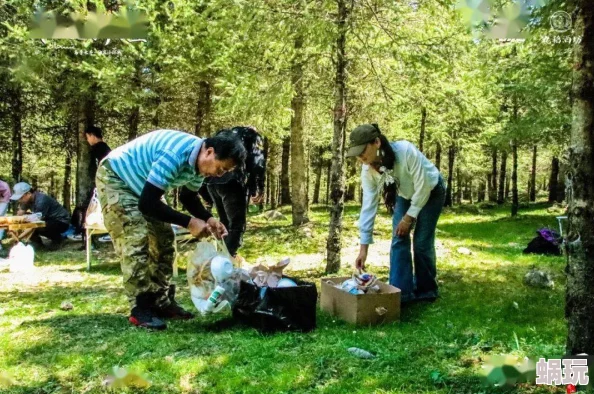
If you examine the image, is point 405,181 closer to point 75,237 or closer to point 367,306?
point 367,306

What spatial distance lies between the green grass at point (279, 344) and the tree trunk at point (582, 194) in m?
0.44

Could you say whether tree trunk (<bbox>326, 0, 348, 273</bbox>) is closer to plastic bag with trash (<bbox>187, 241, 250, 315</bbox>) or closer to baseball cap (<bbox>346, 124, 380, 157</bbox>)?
baseball cap (<bbox>346, 124, 380, 157</bbox>)

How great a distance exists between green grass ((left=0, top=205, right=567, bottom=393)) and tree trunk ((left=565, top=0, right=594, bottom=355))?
1.44ft

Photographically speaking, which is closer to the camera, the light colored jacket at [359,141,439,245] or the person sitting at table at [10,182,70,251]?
the light colored jacket at [359,141,439,245]

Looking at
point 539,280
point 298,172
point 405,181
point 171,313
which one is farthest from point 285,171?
point 171,313

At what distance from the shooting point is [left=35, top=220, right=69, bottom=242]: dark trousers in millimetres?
10086

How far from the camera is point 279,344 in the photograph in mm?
3629

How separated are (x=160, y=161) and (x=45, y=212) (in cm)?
749

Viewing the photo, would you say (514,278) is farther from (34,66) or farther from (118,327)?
(34,66)

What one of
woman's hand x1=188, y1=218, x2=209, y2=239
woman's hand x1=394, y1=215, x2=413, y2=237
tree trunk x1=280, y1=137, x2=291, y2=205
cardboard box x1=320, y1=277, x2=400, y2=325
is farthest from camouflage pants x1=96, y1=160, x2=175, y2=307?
tree trunk x1=280, y1=137, x2=291, y2=205

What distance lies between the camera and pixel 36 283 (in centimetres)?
686

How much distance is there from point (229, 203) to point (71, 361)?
9.33ft
